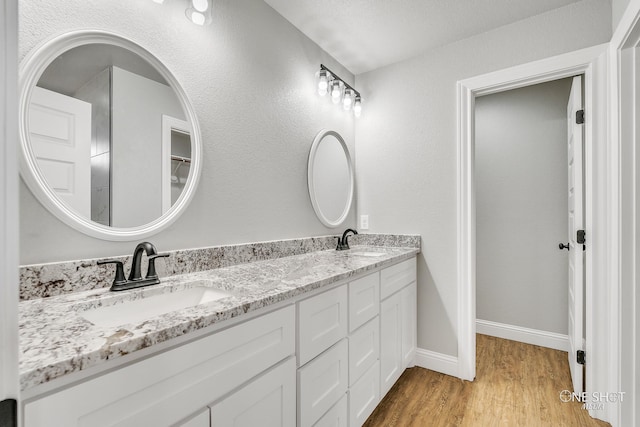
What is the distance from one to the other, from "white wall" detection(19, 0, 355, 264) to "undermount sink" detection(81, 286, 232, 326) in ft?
0.74

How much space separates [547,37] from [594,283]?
1473mm

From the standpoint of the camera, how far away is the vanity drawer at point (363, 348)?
138 centimetres

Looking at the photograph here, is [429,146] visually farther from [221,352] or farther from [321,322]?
[221,352]

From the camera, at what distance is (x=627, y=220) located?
1496 millimetres

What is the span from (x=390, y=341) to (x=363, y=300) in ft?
1.63

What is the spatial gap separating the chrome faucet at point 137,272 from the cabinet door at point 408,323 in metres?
1.46

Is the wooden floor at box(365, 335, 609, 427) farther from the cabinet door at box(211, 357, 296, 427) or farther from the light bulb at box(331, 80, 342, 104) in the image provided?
the light bulb at box(331, 80, 342, 104)

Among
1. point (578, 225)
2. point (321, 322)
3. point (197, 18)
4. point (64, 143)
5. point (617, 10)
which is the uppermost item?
point (617, 10)

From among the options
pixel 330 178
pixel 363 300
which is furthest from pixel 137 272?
pixel 330 178

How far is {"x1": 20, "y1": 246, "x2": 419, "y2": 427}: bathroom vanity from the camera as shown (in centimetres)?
57

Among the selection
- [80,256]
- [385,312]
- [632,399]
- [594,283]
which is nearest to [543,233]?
[594,283]

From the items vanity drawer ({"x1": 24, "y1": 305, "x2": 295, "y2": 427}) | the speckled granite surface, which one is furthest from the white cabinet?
vanity drawer ({"x1": 24, "y1": 305, "x2": 295, "y2": 427})

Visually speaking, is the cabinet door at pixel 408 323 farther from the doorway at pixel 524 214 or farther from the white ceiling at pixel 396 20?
the white ceiling at pixel 396 20

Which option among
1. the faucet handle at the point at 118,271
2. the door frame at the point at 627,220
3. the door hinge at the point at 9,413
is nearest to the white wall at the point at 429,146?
the door frame at the point at 627,220
